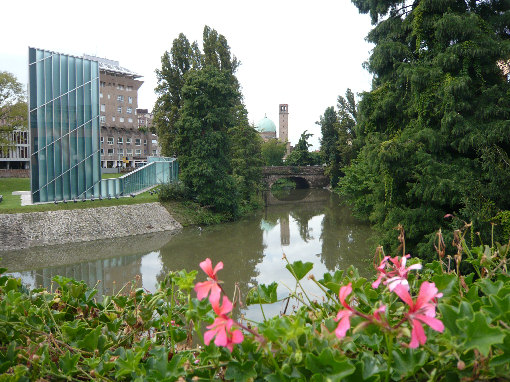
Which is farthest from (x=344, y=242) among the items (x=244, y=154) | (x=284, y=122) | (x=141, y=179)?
(x=284, y=122)

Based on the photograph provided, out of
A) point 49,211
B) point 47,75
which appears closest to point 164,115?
point 47,75

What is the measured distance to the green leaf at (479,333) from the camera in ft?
2.86

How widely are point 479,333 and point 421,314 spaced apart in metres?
0.16

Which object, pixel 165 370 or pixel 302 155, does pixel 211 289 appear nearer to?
pixel 165 370

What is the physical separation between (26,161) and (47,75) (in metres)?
33.6

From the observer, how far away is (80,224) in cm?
2006

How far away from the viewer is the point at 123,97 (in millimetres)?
55656

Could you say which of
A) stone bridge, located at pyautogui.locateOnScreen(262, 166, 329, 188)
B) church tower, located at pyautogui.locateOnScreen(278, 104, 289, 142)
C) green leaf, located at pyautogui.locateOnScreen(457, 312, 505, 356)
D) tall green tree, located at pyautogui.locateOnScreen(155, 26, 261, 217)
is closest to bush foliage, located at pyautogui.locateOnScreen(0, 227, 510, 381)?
green leaf, located at pyautogui.locateOnScreen(457, 312, 505, 356)

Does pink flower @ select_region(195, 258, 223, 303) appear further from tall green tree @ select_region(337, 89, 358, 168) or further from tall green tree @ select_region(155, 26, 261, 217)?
tall green tree @ select_region(337, 89, 358, 168)

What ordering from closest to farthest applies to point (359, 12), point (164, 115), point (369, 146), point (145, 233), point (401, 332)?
point (401, 332) < point (369, 146) < point (359, 12) < point (145, 233) < point (164, 115)

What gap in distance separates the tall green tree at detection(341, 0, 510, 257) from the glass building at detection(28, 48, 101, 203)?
16089 millimetres

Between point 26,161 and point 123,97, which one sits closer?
point 26,161

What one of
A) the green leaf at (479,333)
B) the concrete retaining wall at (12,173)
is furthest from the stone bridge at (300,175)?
the green leaf at (479,333)

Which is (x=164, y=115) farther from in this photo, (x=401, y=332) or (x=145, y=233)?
(x=401, y=332)
